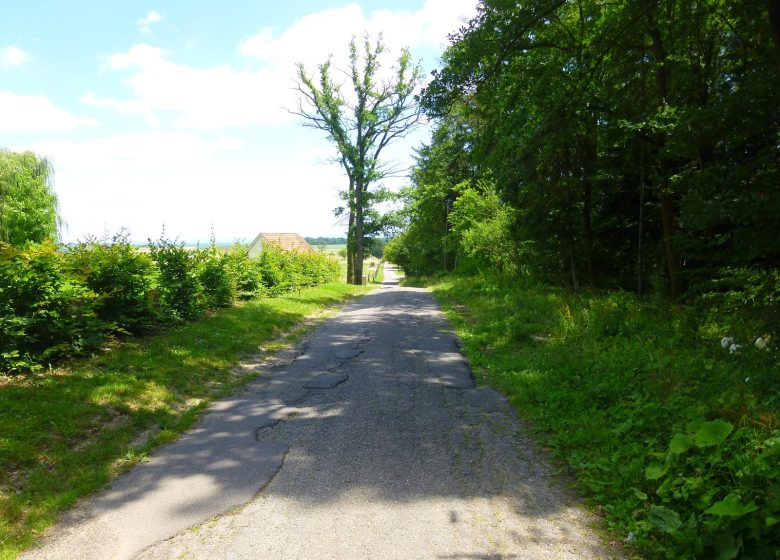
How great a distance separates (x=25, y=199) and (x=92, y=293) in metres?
22.2

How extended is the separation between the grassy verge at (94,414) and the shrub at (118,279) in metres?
0.47

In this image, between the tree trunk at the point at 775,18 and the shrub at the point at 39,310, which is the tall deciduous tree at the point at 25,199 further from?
the tree trunk at the point at 775,18

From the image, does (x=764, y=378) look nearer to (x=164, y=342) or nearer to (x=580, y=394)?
(x=580, y=394)

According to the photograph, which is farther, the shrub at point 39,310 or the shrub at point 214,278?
the shrub at point 214,278

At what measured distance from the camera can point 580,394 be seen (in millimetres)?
5363

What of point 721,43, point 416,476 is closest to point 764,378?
point 416,476

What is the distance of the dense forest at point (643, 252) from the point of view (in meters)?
3.25

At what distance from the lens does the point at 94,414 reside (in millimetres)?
5043

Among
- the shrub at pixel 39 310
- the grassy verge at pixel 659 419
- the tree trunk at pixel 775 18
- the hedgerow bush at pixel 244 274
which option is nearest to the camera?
the grassy verge at pixel 659 419

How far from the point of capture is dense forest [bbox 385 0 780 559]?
3248 mm

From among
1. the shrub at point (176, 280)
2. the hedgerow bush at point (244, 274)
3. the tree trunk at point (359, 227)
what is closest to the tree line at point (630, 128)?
the shrub at point (176, 280)

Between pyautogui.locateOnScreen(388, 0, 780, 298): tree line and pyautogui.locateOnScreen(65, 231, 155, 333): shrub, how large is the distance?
6.95m

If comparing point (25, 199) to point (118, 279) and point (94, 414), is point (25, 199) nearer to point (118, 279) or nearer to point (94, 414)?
point (118, 279)

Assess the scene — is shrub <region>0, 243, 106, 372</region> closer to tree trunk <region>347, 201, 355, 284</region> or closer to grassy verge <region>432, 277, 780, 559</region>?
grassy verge <region>432, 277, 780, 559</region>
